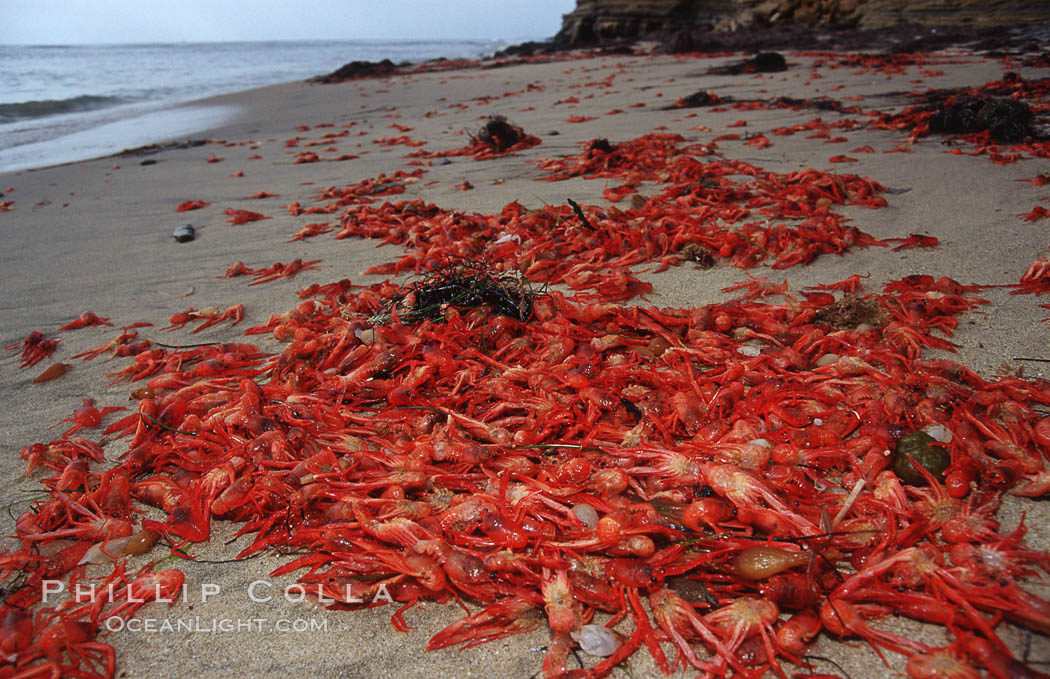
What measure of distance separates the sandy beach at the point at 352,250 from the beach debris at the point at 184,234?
84 millimetres

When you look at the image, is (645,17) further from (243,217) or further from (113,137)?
(243,217)

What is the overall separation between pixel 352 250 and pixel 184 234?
1.94 metres

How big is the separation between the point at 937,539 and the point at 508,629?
50.4 inches

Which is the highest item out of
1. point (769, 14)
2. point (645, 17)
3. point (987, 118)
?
point (645, 17)

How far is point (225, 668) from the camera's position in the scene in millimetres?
1540

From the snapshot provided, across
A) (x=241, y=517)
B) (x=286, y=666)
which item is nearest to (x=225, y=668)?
(x=286, y=666)

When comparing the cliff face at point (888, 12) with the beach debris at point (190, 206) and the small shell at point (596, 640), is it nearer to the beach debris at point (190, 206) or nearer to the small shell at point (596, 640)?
the beach debris at point (190, 206)

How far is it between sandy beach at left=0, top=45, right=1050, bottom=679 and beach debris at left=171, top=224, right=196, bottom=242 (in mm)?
84

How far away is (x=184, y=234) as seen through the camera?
17.1 feet

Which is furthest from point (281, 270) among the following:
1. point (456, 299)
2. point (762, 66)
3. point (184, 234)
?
point (762, 66)

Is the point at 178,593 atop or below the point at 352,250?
below

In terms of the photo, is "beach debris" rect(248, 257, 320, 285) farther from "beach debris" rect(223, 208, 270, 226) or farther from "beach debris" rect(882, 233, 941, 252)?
"beach debris" rect(882, 233, 941, 252)

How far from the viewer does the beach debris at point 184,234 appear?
5.19 meters

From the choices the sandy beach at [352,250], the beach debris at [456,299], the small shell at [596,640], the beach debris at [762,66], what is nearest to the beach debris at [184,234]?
the sandy beach at [352,250]
